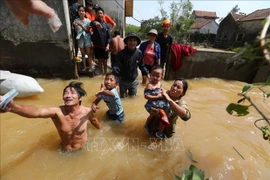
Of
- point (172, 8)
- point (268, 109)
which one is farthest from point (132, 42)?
point (172, 8)

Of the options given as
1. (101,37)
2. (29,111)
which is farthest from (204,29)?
(29,111)

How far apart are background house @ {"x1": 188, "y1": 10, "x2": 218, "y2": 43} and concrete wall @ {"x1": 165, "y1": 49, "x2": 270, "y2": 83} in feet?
77.0

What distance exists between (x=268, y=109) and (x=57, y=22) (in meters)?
5.17

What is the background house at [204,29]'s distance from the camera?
27.8m

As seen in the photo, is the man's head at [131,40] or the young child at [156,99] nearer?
the young child at [156,99]

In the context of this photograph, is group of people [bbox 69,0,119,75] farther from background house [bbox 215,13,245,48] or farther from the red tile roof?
the red tile roof

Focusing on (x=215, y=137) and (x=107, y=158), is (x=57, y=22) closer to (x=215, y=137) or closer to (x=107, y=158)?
(x=107, y=158)

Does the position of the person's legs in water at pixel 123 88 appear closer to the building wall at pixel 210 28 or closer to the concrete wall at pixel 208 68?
the concrete wall at pixel 208 68

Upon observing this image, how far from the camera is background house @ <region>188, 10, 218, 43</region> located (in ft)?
91.3

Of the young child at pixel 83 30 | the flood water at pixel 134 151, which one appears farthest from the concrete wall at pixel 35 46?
the flood water at pixel 134 151

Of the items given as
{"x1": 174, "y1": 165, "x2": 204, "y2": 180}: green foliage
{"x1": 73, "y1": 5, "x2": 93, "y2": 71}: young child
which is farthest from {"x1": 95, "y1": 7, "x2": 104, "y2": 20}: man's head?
{"x1": 174, "y1": 165, "x2": 204, "y2": 180}: green foliage

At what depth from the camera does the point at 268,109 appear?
4426 millimetres

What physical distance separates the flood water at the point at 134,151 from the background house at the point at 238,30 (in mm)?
19152

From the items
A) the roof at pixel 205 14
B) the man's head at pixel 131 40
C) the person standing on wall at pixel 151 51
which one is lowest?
the person standing on wall at pixel 151 51
